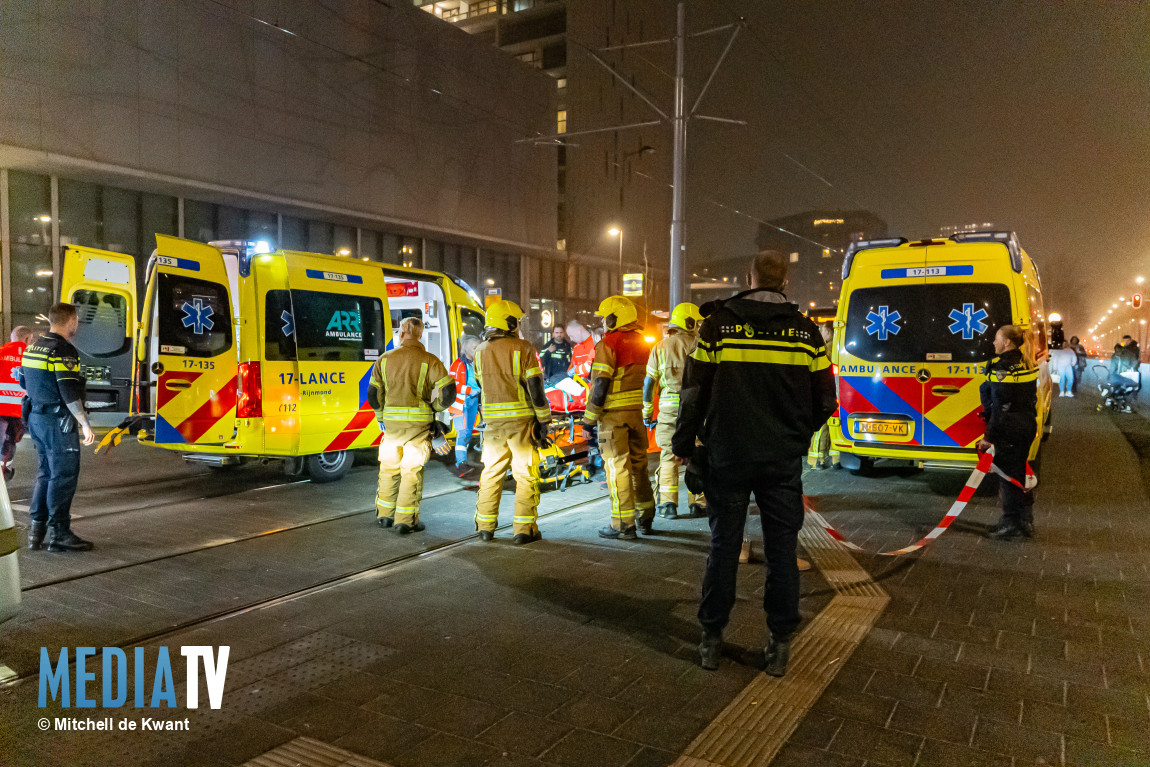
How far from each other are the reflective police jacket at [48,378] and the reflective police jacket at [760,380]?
4.73 m

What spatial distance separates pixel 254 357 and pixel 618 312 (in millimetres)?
3869

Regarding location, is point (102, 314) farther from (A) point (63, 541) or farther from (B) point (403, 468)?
(B) point (403, 468)

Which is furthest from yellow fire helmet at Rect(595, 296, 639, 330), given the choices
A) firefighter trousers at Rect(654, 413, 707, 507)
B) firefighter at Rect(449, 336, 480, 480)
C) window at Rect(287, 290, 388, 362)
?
window at Rect(287, 290, 388, 362)

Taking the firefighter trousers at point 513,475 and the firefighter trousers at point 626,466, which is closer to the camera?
the firefighter trousers at point 513,475

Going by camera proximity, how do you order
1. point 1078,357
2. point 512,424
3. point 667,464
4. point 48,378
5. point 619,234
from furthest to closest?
point 619,234
point 1078,357
point 667,464
point 512,424
point 48,378

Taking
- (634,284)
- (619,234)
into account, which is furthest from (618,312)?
(619,234)

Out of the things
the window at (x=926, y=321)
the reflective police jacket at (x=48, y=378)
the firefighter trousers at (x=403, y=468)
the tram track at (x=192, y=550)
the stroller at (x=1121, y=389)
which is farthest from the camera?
the stroller at (x=1121, y=389)

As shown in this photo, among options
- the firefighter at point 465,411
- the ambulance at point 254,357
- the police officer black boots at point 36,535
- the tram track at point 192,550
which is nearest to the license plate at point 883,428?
the firefighter at point 465,411

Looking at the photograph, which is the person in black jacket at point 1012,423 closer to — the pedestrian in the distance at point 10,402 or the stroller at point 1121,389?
the pedestrian in the distance at point 10,402

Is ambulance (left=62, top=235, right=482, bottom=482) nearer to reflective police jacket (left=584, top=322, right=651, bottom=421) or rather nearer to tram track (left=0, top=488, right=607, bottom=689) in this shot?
tram track (left=0, top=488, right=607, bottom=689)

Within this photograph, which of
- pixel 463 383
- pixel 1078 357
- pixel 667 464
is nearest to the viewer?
pixel 667 464

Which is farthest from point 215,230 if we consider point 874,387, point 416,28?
point 874,387

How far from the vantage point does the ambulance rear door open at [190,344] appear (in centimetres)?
806

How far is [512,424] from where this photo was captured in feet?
20.7
